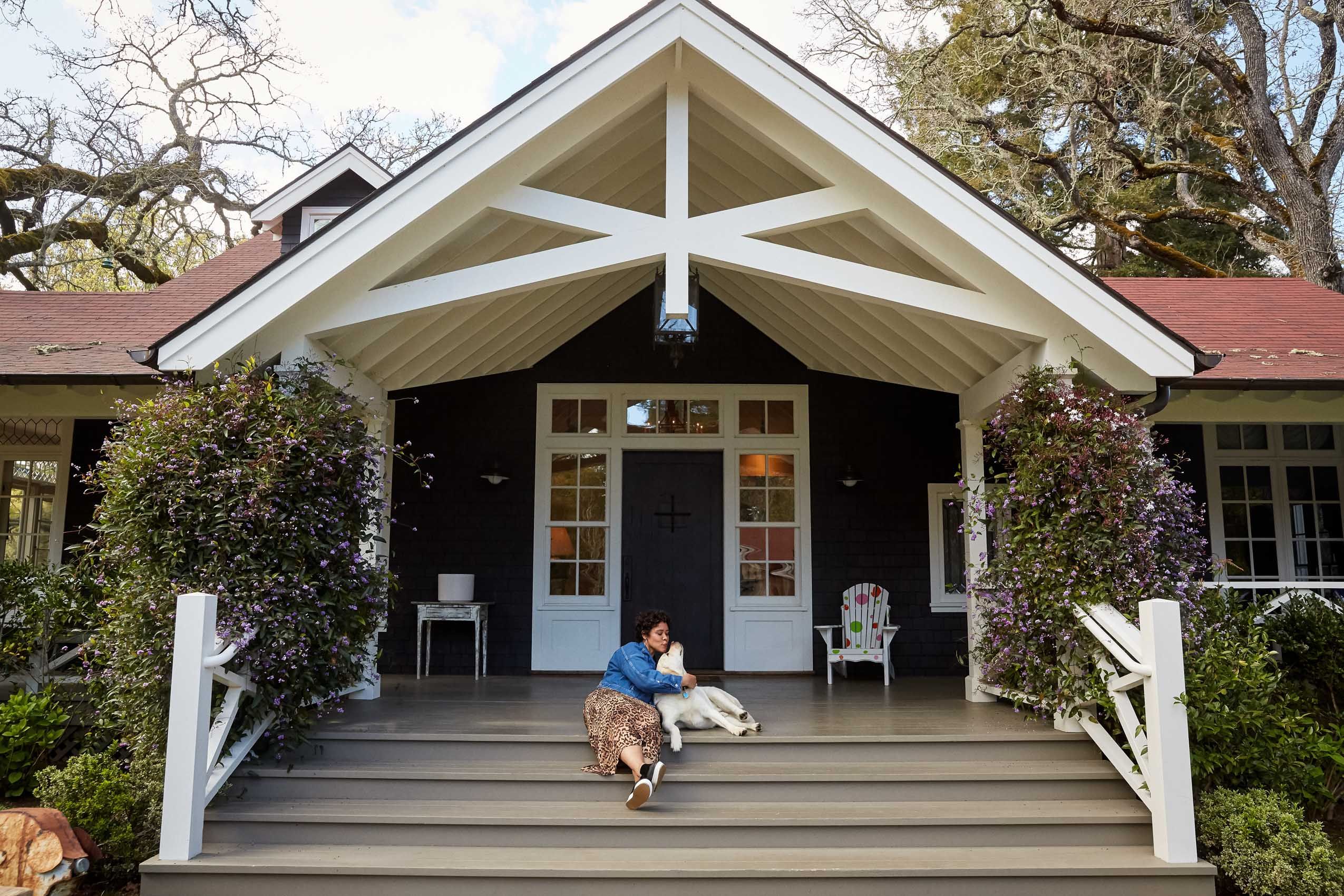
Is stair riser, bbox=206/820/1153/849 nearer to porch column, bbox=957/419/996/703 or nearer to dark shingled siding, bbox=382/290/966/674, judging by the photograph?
porch column, bbox=957/419/996/703

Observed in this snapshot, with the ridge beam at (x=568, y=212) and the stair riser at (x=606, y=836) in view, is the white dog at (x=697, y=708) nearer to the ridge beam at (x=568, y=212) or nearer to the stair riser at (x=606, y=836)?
the stair riser at (x=606, y=836)

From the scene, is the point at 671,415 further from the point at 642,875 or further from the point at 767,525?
the point at 642,875

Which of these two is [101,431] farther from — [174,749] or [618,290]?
[174,749]

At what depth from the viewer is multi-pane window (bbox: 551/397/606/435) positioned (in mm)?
8320

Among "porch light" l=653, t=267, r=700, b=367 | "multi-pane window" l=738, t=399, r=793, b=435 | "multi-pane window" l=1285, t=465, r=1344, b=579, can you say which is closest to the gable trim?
"porch light" l=653, t=267, r=700, b=367

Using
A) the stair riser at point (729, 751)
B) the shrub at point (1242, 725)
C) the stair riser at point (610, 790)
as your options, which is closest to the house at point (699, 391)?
the stair riser at point (729, 751)

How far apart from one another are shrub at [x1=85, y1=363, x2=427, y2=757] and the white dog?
5.38ft

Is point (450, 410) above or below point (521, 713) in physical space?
above

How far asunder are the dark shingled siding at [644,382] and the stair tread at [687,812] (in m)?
3.41

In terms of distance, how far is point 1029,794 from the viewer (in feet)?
15.5

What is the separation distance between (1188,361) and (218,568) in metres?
4.99

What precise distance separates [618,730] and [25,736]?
3.44 meters

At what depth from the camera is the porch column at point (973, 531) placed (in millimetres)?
6320

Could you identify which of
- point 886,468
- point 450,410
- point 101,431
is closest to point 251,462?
point 450,410
